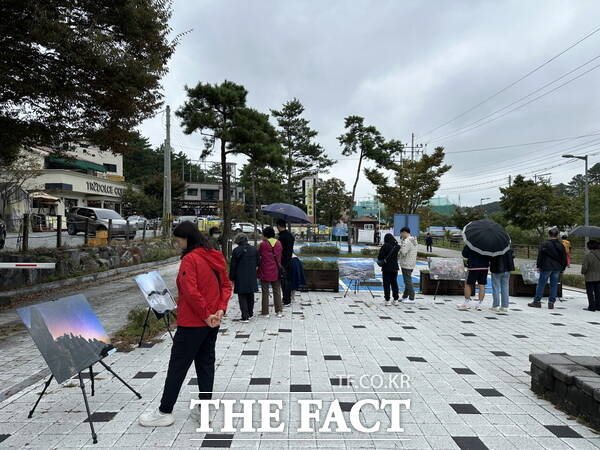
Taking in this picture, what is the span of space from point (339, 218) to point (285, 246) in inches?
1984

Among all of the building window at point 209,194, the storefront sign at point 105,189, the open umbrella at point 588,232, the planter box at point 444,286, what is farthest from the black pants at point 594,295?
the building window at point 209,194

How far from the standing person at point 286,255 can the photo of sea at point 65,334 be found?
181 inches

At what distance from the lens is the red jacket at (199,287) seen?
3041 millimetres

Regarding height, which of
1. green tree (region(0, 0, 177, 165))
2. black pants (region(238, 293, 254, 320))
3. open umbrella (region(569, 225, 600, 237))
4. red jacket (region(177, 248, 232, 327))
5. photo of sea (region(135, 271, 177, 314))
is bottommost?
black pants (region(238, 293, 254, 320))

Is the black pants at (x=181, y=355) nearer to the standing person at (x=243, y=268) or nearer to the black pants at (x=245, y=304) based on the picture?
the standing person at (x=243, y=268)

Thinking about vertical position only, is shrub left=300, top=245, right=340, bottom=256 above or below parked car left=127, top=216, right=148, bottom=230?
below

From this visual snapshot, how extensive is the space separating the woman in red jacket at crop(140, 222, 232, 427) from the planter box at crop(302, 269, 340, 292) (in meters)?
7.54

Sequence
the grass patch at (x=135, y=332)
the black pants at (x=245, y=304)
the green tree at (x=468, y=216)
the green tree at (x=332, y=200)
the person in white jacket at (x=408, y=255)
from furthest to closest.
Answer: the green tree at (x=332, y=200) < the green tree at (x=468, y=216) < the person in white jacket at (x=408, y=255) < the black pants at (x=245, y=304) < the grass patch at (x=135, y=332)

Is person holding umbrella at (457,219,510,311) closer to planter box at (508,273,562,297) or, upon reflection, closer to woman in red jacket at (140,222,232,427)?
planter box at (508,273,562,297)

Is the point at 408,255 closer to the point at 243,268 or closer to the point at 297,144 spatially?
the point at 243,268

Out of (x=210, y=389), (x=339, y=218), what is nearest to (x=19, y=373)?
(x=210, y=389)

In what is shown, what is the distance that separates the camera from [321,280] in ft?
35.3

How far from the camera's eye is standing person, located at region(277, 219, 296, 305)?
792 centimetres

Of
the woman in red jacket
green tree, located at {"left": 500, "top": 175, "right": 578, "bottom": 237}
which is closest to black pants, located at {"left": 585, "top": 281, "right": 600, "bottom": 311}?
the woman in red jacket
